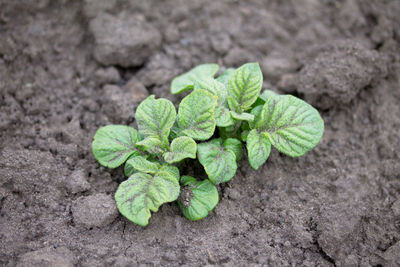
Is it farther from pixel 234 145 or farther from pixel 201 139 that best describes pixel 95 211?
pixel 234 145

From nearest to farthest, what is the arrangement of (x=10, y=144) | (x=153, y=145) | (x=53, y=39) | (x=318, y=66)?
(x=153, y=145) → (x=10, y=144) → (x=318, y=66) → (x=53, y=39)

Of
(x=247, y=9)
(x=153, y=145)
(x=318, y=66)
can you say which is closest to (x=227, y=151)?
(x=153, y=145)

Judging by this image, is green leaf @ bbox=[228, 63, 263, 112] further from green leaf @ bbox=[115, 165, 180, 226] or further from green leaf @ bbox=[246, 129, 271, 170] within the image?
green leaf @ bbox=[115, 165, 180, 226]

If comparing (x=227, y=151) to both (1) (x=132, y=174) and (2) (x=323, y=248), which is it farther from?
(2) (x=323, y=248)

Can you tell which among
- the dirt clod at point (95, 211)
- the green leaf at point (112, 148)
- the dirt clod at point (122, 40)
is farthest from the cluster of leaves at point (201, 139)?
the dirt clod at point (122, 40)

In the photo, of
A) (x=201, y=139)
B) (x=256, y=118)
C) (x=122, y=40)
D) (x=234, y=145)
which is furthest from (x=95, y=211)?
(x=122, y=40)
